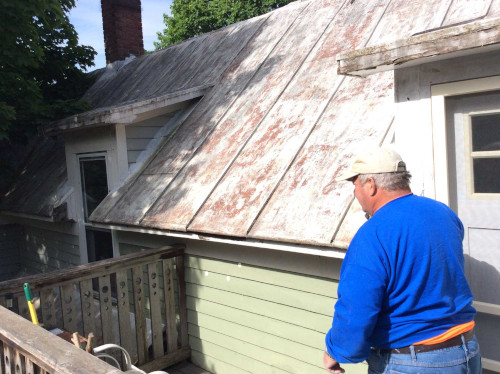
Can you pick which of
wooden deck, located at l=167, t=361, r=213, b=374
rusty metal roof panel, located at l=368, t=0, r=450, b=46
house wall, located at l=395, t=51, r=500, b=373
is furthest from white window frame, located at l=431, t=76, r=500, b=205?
wooden deck, located at l=167, t=361, r=213, b=374

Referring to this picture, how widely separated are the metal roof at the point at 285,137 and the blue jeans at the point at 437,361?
1.37 meters

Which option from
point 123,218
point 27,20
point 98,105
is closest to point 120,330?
point 123,218

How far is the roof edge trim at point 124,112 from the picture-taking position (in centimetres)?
582

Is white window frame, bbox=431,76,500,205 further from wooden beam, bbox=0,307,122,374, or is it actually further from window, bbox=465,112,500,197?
wooden beam, bbox=0,307,122,374

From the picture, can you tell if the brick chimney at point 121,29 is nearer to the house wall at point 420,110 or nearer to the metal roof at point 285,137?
the metal roof at point 285,137

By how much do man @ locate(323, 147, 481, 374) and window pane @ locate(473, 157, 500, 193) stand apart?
96 cm

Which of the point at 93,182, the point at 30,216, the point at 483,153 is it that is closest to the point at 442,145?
the point at 483,153

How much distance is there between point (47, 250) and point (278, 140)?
621cm

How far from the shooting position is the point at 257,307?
458 centimetres

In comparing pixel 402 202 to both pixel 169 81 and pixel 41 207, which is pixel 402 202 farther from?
pixel 41 207

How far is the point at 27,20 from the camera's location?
6.11 m

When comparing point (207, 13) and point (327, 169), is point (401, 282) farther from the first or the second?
Answer: point (207, 13)

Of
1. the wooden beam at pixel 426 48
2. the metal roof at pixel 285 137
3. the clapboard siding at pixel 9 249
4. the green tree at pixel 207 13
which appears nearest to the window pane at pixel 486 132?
the wooden beam at pixel 426 48

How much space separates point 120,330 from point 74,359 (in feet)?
8.78
